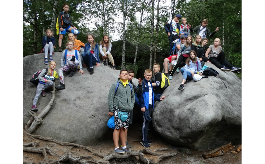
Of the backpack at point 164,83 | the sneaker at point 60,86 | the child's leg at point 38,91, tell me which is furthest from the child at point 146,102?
the child's leg at point 38,91

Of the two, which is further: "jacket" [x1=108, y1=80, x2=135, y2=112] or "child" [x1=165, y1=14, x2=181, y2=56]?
"child" [x1=165, y1=14, x2=181, y2=56]

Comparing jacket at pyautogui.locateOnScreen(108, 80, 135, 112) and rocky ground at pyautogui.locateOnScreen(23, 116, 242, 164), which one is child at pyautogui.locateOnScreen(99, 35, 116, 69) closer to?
jacket at pyautogui.locateOnScreen(108, 80, 135, 112)

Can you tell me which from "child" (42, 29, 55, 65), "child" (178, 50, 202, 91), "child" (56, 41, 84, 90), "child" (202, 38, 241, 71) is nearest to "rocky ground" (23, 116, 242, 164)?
"child" (178, 50, 202, 91)

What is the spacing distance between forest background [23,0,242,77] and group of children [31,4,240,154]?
14.2ft

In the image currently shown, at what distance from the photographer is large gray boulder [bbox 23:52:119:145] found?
20.1ft

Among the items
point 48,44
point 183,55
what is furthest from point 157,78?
point 48,44

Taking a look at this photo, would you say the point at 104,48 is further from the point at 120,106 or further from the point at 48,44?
the point at 120,106

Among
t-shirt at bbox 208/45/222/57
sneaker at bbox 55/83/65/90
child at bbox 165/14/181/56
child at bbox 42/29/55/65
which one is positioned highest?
child at bbox 165/14/181/56

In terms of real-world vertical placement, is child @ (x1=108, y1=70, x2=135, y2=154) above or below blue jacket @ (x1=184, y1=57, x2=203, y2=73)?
below

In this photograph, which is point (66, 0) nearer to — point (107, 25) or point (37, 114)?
point (107, 25)

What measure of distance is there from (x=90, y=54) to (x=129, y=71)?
7.02 feet

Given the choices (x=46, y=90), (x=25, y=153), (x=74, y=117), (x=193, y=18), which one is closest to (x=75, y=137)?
(x=74, y=117)

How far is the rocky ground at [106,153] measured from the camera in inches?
190

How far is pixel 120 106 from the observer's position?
554 cm
